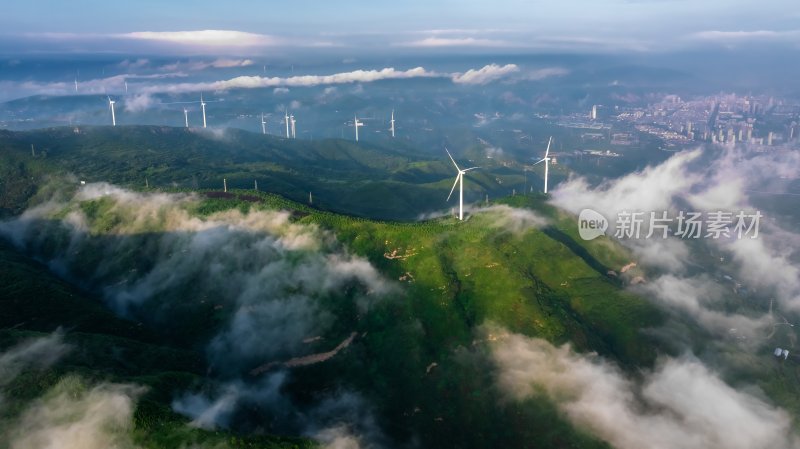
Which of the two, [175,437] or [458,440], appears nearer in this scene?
[175,437]


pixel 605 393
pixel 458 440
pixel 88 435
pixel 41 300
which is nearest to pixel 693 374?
pixel 605 393

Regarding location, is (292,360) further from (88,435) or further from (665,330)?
(665,330)

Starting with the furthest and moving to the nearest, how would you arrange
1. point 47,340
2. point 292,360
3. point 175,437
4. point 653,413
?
point 292,360
point 653,413
point 47,340
point 175,437

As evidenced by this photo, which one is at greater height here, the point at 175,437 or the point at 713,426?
the point at 175,437

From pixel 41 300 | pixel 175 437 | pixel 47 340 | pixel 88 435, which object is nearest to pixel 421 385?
pixel 175 437

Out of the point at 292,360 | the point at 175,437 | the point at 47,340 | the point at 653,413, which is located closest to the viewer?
the point at 175,437

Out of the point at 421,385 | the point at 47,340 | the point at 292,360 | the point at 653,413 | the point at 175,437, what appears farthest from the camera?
the point at 292,360

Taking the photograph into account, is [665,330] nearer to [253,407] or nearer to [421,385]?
[421,385]

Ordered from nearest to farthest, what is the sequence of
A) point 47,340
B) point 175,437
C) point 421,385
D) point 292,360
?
1. point 175,437
2. point 47,340
3. point 421,385
4. point 292,360

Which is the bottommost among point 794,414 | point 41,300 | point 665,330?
point 794,414
